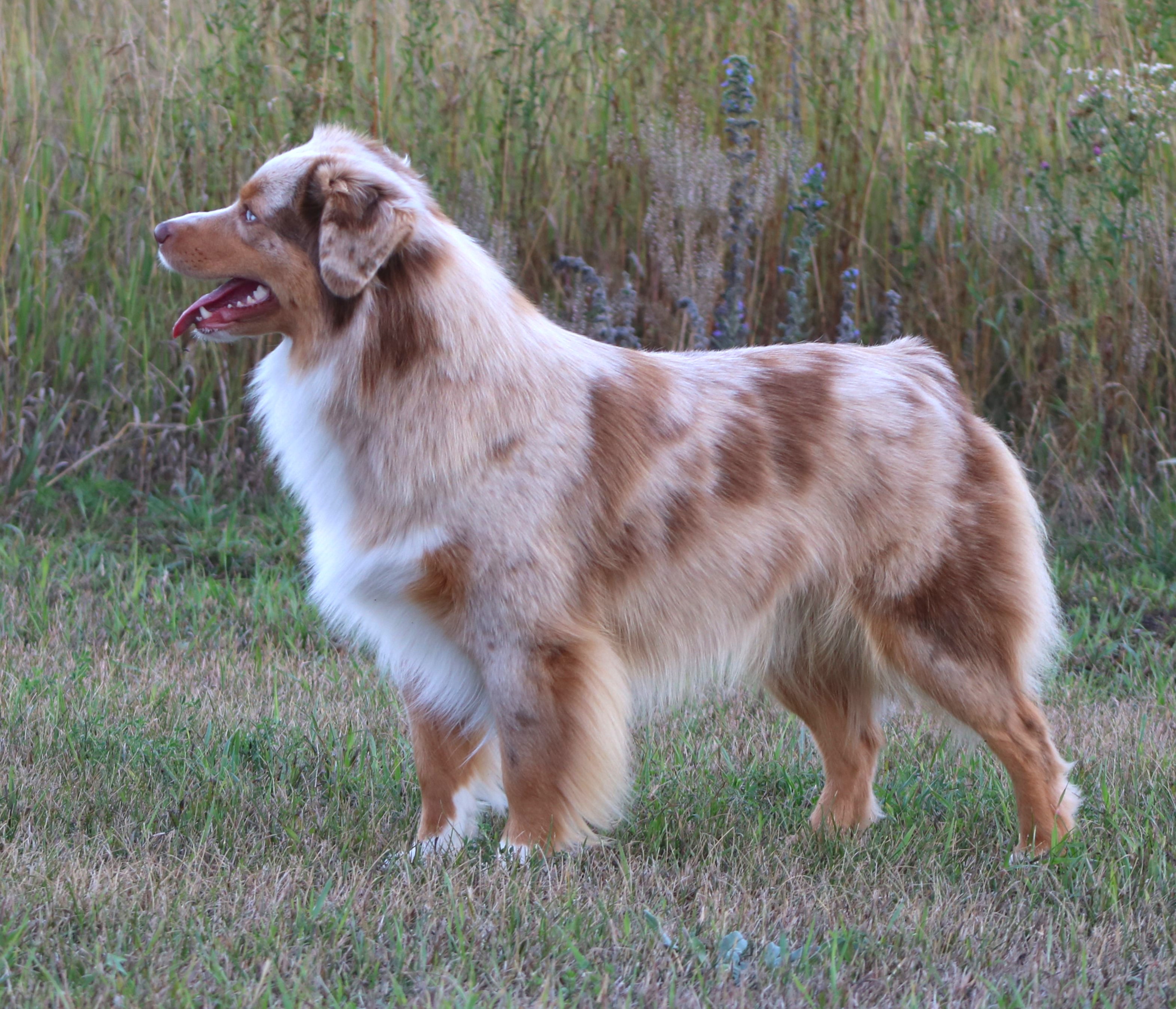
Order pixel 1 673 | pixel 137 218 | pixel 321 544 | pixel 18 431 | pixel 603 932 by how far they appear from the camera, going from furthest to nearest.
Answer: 1. pixel 137 218
2. pixel 18 431
3. pixel 1 673
4. pixel 321 544
5. pixel 603 932

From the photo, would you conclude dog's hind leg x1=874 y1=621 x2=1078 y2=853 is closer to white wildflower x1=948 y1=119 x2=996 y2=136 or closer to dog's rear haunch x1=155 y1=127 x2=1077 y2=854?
dog's rear haunch x1=155 y1=127 x2=1077 y2=854

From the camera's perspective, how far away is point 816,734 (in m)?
3.75

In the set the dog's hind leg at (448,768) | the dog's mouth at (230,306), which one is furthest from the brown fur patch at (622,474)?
the dog's mouth at (230,306)

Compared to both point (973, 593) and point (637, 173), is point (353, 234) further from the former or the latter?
point (637, 173)

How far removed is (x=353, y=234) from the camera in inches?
118

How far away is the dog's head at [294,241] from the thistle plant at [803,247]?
305 cm

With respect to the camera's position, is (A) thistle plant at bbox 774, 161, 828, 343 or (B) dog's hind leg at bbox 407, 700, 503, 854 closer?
(B) dog's hind leg at bbox 407, 700, 503, 854

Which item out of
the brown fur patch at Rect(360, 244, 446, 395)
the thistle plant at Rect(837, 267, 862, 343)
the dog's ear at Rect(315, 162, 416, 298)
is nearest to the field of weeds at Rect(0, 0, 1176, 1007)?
the thistle plant at Rect(837, 267, 862, 343)

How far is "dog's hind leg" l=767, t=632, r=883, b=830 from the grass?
0.30 ft

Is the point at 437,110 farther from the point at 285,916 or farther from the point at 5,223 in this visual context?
the point at 285,916

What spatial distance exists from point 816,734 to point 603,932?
1.20 meters

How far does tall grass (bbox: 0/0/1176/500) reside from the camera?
5.93m

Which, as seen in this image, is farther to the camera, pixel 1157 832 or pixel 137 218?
pixel 137 218

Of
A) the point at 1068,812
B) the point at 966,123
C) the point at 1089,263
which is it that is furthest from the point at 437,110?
the point at 1068,812
